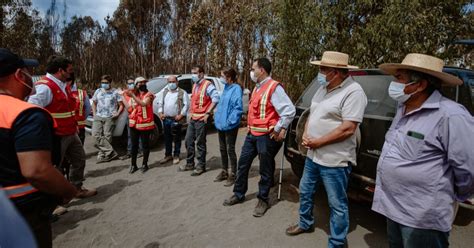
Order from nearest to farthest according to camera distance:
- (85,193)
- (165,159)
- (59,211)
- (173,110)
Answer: (59,211) < (85,193) < (173,110) < (165,159)

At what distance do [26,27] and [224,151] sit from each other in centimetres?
1440

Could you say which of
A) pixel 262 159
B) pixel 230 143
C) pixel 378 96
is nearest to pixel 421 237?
pixel 378 96

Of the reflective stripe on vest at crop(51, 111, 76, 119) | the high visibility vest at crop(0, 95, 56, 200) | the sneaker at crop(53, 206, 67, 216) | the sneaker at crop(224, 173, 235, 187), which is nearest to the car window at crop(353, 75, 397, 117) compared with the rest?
the sneaker at crop(224, 173, 235, 187)

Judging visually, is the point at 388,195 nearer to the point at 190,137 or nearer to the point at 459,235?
the point at 459,235

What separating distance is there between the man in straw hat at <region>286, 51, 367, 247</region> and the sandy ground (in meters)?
0.64

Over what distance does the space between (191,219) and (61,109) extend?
7.33 ft

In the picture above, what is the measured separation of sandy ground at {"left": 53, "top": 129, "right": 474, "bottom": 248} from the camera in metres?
3.23

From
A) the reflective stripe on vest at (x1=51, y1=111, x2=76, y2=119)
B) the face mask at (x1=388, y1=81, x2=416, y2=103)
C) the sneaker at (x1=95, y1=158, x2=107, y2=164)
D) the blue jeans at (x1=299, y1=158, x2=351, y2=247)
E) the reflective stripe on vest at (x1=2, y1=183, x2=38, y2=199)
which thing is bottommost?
the sneaker at (x1=95, y1=158, x2=107, y2=164)

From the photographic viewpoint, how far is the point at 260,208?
3.83 meters

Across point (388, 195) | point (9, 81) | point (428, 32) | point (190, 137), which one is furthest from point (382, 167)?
point (428, 32)

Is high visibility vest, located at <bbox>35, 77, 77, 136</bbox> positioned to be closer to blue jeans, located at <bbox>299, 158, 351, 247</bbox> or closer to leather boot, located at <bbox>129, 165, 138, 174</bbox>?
leather boot, located at <bbox>129, 165, 138, 174</bbox>

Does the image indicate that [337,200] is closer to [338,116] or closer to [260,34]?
[338,116]

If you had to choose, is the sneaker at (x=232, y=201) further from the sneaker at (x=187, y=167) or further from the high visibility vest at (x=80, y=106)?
the high visibility vest at (x=80, y=106)

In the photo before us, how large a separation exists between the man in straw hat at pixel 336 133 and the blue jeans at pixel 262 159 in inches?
33.8
